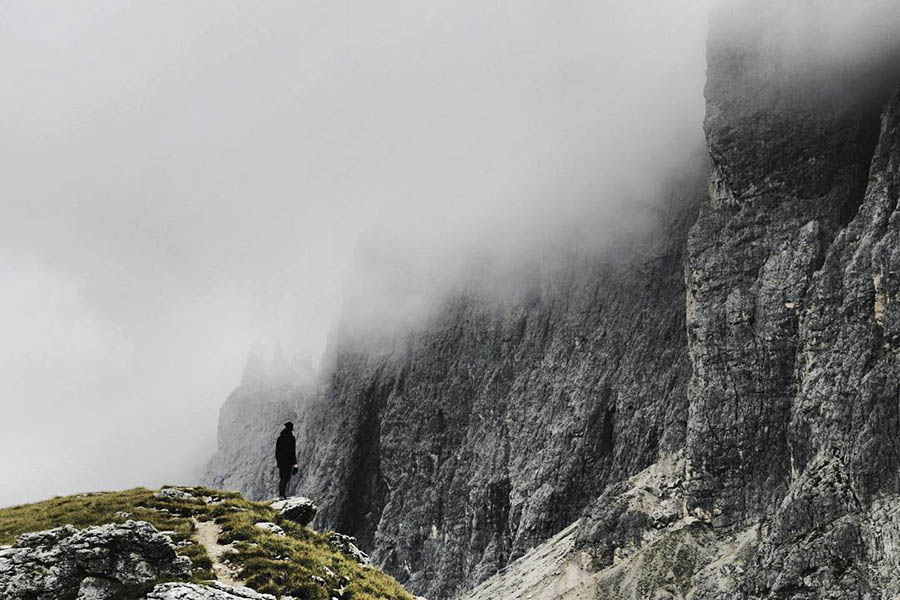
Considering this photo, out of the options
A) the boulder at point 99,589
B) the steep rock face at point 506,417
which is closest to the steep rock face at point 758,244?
the steep rock face at point 506,417

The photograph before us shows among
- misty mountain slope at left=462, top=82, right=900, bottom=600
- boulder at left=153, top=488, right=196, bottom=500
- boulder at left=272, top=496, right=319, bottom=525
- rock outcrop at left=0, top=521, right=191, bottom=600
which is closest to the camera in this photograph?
rock outcrop at left=0, top=521, right=191, bottom=600

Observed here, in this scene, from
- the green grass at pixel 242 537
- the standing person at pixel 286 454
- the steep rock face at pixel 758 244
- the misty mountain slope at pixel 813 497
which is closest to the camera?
the green grass at pixel 242 537

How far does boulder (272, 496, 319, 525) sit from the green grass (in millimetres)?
636

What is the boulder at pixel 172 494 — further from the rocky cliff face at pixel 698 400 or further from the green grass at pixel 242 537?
the rocky cliff face at pixel 698 400

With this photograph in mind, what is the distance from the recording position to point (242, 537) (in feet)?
97.2

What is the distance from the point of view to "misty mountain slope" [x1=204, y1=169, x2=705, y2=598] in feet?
414

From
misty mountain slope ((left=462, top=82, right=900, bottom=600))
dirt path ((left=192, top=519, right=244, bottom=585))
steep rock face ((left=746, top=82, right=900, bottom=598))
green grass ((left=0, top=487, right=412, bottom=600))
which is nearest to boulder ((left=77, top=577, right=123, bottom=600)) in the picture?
green grass ((left=0, top=487, right=412, bottom=600))

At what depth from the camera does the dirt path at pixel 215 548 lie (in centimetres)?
2619

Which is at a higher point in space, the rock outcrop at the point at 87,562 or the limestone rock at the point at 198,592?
the rock outcrop at the point at 87,562

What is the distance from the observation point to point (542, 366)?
475 ft

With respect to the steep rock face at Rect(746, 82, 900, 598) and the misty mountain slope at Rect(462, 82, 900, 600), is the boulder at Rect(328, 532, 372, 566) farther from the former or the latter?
the steep rock face at Rect(746, 82, 900, 598)

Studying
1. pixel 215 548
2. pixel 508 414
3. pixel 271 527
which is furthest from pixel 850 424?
pixel 508 414

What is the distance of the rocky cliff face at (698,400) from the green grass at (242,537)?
173ft

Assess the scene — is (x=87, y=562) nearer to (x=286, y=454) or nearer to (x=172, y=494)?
(x=172, y=494)
